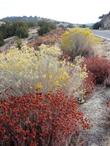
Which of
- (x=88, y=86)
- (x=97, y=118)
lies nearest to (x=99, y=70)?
(x=88, y=86)

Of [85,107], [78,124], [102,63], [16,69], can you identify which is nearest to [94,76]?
[102,63]

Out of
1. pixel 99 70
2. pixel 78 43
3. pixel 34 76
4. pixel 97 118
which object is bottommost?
pixel 97 118

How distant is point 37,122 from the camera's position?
6.66 m

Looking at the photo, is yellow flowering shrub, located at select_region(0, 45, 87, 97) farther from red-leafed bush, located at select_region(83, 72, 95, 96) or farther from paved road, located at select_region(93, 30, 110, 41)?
paved road, located at select_region(93, 30, 110, 41)

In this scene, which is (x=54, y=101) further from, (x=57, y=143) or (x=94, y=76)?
(x=94, y=76)

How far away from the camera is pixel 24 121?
666cm

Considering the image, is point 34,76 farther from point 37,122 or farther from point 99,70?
point 99,70

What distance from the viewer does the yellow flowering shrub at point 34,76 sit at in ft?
28.5

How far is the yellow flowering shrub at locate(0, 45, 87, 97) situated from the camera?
8672mm

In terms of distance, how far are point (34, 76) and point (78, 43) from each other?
25.3 ft

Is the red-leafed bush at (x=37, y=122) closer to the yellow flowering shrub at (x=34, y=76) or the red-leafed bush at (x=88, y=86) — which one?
the yellow flowering shrub at (x=34, y=76)

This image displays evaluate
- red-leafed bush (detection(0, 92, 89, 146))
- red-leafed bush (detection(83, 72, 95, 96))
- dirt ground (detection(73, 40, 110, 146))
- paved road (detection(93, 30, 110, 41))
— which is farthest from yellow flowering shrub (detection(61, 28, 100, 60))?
paved road (detection(93, 30, 110, 41))

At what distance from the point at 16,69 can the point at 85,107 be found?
1777 mm

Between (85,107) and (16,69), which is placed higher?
(16,69)
